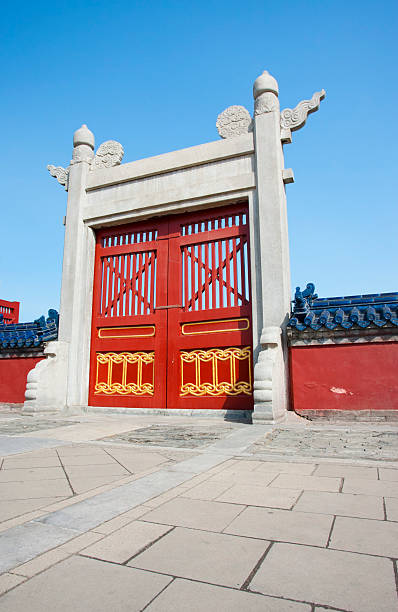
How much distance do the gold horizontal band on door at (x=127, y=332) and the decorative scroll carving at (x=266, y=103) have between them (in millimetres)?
4351

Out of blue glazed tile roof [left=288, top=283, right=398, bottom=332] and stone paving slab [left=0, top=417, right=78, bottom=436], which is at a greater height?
blue glazed tile roof [left=288, top=283, right=398, bottom=332]

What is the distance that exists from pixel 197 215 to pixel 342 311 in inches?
127

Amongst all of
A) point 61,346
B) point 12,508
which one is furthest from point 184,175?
point 12,508

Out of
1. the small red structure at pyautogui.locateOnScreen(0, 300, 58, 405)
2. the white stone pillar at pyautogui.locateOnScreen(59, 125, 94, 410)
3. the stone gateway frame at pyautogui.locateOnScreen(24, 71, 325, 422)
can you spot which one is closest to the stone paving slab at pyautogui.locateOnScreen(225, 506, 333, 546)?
the stone gateway frame at pyautogui.locateOnScreen(24, 71, 325, 422)

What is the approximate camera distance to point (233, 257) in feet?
22.9

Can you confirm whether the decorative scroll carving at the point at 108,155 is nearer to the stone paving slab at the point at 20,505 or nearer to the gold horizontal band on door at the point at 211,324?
the gold horizontal band on door at the point at 211,324

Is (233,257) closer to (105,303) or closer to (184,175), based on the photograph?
(184,175)

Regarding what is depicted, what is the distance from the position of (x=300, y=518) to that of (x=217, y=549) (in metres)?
0.49

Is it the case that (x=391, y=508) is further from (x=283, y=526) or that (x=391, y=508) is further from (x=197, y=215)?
(x=197, y=215)

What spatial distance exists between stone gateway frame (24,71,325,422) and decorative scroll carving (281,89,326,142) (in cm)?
2

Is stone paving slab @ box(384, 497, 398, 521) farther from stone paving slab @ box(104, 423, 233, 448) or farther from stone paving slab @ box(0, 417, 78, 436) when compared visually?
stone paving slab @ box(0, 417, 78, 436)

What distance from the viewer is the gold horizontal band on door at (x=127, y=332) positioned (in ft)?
24.0

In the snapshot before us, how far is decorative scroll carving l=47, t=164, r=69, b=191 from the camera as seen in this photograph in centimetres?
869

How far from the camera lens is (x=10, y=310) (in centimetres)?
1440
